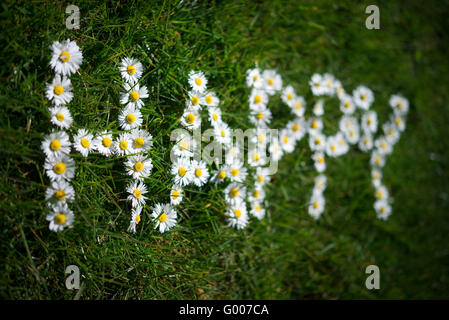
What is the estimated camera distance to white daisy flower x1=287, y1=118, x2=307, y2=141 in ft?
7.06

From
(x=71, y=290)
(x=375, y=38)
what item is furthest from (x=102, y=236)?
(x=375, y=38)

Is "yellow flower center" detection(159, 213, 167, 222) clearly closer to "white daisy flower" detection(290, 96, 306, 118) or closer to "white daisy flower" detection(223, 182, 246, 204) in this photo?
"white daisy flower" detection(223, 182, 246, 204)

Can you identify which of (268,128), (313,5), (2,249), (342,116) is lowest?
(2,249)

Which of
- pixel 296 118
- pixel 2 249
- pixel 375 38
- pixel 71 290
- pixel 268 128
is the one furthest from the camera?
pixel 375 38

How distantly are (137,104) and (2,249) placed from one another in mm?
824

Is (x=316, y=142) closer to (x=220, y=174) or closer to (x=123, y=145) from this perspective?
(x=220, y=174)

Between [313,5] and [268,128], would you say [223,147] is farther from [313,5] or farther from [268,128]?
[313,5]

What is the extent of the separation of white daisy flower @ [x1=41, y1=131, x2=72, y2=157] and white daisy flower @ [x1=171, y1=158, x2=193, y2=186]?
0.48 meters

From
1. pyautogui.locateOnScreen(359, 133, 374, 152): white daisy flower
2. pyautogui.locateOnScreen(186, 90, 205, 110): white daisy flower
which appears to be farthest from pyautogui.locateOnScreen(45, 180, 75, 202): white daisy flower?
pyautogui.locateOnScreen(359, 133, 374, 152): white daisy flower

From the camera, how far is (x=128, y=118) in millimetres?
1563

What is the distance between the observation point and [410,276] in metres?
2.51

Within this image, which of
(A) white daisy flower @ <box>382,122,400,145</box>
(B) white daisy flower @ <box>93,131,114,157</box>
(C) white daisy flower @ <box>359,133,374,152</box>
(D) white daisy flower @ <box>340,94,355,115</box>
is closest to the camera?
(B) white daisy flower @ <box>93,131,114,157</box>

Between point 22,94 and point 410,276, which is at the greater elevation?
point 22,94

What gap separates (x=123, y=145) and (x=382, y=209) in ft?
6.39
